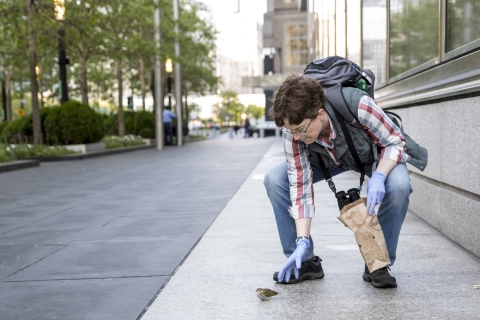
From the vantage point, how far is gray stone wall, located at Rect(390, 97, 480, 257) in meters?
4.72

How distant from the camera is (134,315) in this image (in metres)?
3.49

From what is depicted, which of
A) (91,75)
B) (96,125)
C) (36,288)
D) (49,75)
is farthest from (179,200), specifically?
(49,75)

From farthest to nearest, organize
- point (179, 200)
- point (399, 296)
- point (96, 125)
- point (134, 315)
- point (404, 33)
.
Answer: point (96, 125) → point (179, 200) → point (404, 33) → point (399, 296) → point (134, 315)

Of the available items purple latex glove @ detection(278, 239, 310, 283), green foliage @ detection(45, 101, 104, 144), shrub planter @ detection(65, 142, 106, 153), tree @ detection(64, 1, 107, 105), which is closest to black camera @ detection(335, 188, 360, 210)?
purple latex glove @ detection(278, 239, 310, 283)

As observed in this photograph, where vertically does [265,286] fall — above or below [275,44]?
below

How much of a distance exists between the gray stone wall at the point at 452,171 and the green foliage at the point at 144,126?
2648 centimetres

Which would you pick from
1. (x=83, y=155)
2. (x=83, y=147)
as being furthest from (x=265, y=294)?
(x=83, y=147)

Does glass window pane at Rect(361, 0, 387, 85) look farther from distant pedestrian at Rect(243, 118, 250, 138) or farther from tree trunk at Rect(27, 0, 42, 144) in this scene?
distant pedestrian at Rect(243, 118, 250, 138)

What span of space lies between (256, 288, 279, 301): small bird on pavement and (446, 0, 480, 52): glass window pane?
2.48m

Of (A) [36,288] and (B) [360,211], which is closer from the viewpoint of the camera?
(B) [360,211]

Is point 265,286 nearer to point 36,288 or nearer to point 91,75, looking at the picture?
point 36,288

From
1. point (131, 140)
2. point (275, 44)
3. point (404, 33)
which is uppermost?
point (275, 44)

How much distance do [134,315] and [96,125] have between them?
18.9 meters

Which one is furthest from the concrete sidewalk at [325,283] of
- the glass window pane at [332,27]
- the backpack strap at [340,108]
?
the glass window pane at [332,27]
